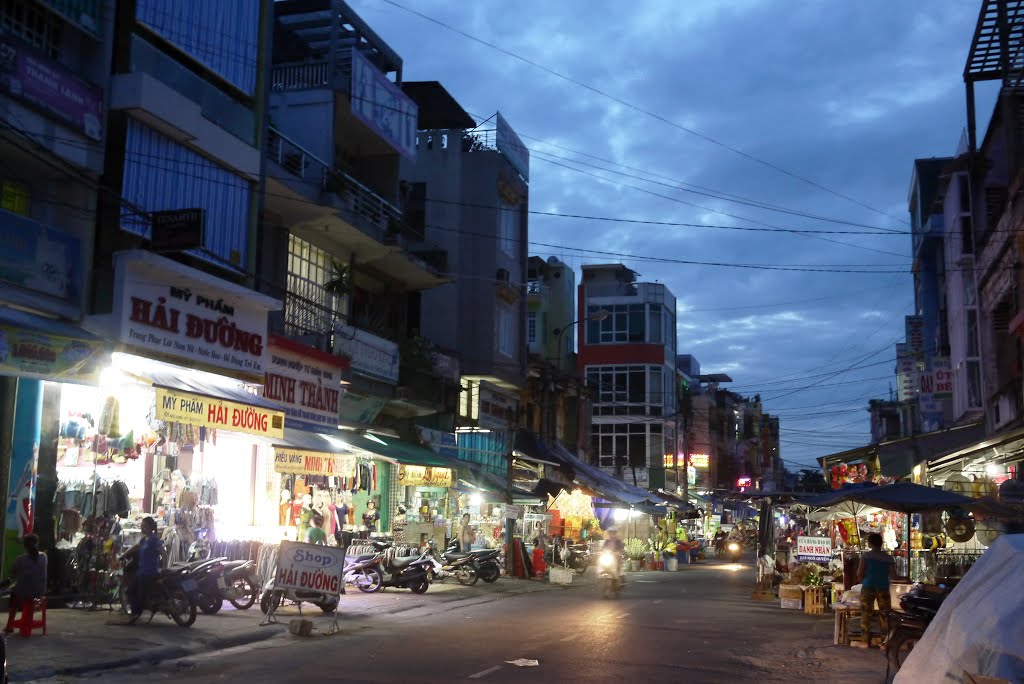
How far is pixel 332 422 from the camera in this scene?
26094 millimetres

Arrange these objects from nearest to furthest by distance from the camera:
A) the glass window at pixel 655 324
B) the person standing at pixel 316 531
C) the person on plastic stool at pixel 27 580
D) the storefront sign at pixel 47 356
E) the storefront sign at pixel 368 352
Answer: the person on plastic stool at pixel 27 580 → the storefront sign at pixel 47 356 → the person standing at pixel 316 531 → the storefront sign at pixel 368 352 → the glass window at pixel 655 324

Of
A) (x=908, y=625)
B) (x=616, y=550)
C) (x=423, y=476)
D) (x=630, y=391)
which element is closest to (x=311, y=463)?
(x=423, y=476)

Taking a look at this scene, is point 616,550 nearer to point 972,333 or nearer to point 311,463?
point 311,463

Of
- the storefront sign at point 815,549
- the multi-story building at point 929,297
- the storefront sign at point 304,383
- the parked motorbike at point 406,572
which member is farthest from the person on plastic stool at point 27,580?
the multi-story building at point 929,297

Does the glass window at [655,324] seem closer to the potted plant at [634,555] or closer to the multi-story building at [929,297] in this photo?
the multi-story building at [929,297]

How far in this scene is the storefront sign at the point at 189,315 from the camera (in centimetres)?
1809

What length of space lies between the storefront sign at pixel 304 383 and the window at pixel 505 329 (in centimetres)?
1250

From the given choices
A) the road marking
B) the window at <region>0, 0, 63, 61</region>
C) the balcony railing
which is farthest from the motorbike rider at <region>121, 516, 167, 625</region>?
the balcony railing

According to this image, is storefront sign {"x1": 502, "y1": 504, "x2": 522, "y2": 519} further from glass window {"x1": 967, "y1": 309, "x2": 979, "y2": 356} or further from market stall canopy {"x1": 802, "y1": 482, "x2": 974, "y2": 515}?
glass window {"x1": 967, "y1": 309, "x2": 979, "y2": 356}

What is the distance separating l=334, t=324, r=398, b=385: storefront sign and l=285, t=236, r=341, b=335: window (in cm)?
50

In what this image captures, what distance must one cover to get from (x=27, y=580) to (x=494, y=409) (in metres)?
25.1

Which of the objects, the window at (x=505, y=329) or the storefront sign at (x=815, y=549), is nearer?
the storefront sign at (x=815, y=549)

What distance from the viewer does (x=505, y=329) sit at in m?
39.3

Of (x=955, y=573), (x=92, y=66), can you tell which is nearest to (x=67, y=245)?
(x=92, y=66)
